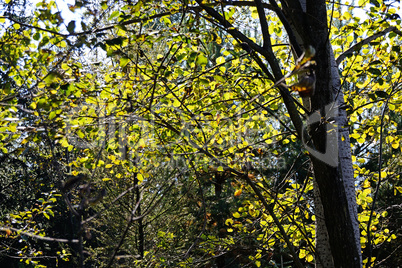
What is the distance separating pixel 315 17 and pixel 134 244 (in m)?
5.24

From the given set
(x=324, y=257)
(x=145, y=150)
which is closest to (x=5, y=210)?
(x=145, y=150)

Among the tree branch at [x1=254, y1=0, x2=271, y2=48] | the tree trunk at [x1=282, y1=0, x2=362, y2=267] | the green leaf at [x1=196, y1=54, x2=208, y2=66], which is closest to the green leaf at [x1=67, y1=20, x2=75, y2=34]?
the green leaf at [x1=196, y1=54, x2=208, y2=66]

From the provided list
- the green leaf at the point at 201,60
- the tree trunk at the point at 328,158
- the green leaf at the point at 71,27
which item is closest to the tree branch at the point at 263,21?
the tree trunk at the point at 328,158

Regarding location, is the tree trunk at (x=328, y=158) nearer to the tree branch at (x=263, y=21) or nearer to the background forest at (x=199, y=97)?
the background forest at (x=199, y=97)

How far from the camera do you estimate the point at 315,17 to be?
251cm

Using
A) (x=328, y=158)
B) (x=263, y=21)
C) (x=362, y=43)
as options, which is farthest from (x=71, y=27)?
(x=362, y=43)

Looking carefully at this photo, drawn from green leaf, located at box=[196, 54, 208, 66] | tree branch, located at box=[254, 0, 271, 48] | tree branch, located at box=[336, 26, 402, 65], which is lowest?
green leaf, located at box=[196, 54, 208, 66]

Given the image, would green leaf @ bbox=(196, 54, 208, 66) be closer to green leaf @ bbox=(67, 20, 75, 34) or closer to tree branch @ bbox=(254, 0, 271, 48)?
tree branch @ bbox=(254, 0, 271, 48)

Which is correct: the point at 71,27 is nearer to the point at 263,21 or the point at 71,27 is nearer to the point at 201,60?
the point at 201,60


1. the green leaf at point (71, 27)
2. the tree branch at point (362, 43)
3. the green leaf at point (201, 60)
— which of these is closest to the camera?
the green leaf at point (71, 27)

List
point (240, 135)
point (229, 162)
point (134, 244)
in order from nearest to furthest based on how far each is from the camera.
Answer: point (229, 162) < point (240, 135) < point (134, 244)

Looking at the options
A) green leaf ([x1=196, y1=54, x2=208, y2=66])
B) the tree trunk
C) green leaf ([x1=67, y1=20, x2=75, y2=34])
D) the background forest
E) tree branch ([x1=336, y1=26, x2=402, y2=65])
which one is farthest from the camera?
tree branch ([x1=336, y1=26, x2=402, y2=65])

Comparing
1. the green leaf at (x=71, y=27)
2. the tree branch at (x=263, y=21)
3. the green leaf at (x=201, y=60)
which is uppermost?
the tree branch at (x=263, y=21)

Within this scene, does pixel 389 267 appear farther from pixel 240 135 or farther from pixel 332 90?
pixel 332 90
